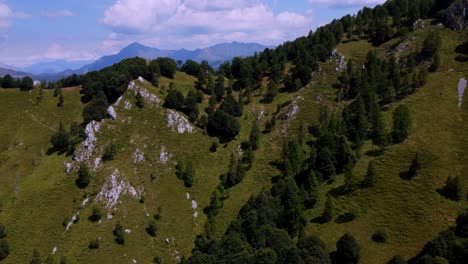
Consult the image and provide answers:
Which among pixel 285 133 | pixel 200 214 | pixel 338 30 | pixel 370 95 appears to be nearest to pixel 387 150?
pixel 370 95

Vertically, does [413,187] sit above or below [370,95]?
below

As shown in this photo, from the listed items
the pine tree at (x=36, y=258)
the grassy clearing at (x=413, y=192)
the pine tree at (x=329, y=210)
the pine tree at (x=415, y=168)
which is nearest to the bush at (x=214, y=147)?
the grassy clearing at (x=413, y=192)

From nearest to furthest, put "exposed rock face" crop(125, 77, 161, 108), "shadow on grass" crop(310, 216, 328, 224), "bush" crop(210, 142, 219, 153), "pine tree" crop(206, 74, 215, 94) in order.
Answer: "shadow on grass" crop(310, 216, 328, 224) → "bush" crop(210, 142, 219, 153) → "exposed rock face" crop(125, 77, 161, 108) → "pine tree" crop(206, 74, 215, 94)

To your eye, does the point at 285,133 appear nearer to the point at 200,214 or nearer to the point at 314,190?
the point at 314,190

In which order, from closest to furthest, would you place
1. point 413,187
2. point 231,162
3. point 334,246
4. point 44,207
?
point 334,246 < point 413,187 < point 44,207 < point 231,162

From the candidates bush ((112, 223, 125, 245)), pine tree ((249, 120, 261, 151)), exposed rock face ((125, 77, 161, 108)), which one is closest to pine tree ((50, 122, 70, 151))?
exposed rock face ((125, 77, 161, 108))

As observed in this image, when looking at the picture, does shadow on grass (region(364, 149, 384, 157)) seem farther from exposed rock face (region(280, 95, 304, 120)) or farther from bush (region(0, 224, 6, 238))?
bush (region(0, 224, 6, 238))

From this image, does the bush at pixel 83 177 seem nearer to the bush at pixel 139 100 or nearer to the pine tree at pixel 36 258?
the pine tree at pixel 36 258
